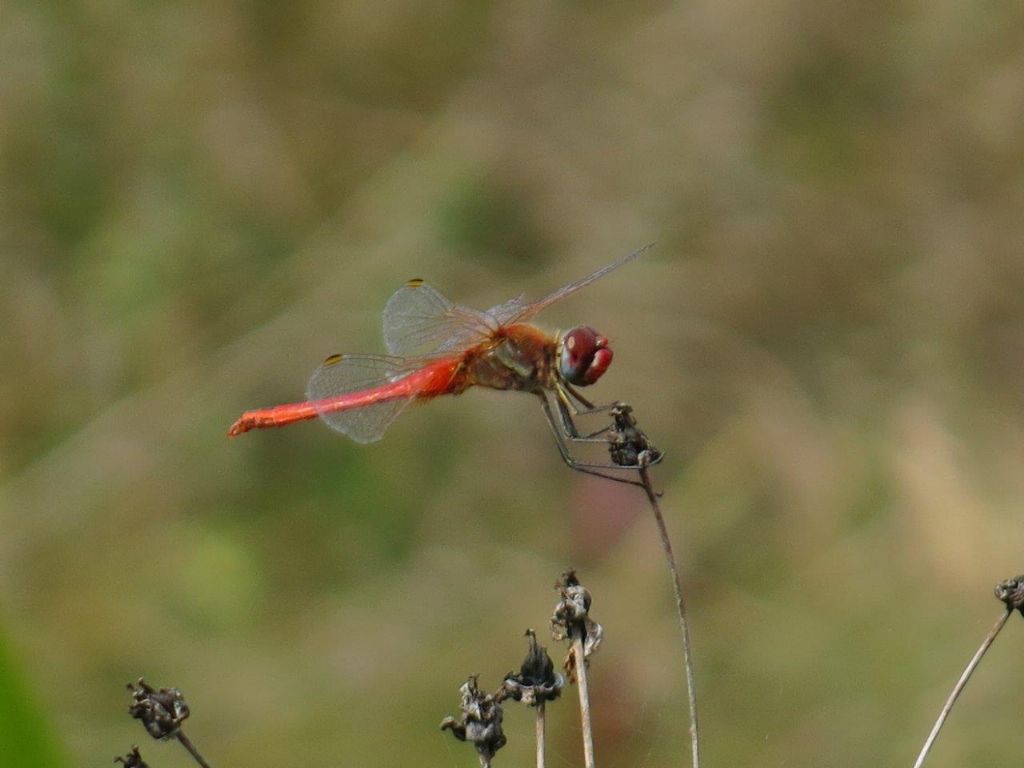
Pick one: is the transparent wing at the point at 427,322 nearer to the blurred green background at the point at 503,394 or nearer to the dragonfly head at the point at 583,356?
the dragonfly head at the point at 583,356

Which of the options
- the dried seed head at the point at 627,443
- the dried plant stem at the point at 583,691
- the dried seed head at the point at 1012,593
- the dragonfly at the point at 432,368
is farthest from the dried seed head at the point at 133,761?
the dragonfly at the point at 432,368

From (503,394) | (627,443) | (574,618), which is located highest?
(503,394)

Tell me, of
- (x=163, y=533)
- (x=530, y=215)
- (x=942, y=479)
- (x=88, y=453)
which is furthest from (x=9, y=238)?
(x=942, y=479)

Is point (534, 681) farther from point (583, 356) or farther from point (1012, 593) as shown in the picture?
point (583, 356)

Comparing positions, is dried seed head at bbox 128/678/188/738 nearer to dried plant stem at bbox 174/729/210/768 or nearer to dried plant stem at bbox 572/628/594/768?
dried plant stem at bbox 174/729/210/768

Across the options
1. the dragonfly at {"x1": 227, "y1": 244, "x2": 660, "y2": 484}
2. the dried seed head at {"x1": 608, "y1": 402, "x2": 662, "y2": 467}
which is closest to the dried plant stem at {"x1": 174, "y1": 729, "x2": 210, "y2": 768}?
the dried seed head at {"x1": 608, "y1": 402, "x2": 662, "y2": 467}

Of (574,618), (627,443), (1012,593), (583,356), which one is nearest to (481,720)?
(574,618)
